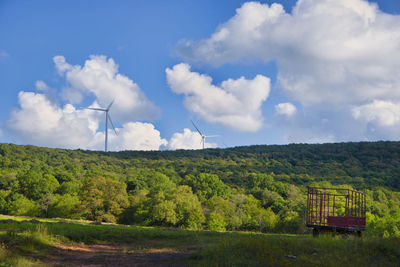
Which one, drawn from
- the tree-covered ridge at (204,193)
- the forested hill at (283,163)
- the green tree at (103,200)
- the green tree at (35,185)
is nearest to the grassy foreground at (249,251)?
→ the tree-covered ridge at (204,193)

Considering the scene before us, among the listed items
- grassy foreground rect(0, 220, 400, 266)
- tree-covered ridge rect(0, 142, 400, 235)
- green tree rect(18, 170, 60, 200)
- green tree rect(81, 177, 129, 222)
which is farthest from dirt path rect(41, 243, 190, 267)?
green tree rect(18, 170, 60, 200)

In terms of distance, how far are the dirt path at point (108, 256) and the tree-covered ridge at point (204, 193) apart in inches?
1660

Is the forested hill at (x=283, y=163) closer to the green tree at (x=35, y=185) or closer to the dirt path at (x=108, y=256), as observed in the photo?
the green tree at (x=35, y=185)

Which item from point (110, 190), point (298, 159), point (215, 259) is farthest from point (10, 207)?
point (298, 159)

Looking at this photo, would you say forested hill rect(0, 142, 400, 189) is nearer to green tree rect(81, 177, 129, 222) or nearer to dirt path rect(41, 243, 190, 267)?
green tree rect(81, 177, 129, 222)

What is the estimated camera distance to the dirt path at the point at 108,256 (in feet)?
46.8

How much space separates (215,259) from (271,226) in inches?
2237

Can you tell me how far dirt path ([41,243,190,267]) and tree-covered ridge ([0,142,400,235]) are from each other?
42.2 meters

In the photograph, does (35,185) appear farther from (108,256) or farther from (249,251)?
(249,251)

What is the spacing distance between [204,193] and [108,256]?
76.6 m

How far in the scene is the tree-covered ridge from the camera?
6556cm

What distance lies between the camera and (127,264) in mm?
14180

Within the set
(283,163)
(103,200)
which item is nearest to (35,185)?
(103,200)

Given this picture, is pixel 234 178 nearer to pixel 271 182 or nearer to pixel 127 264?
pixel 271 182
